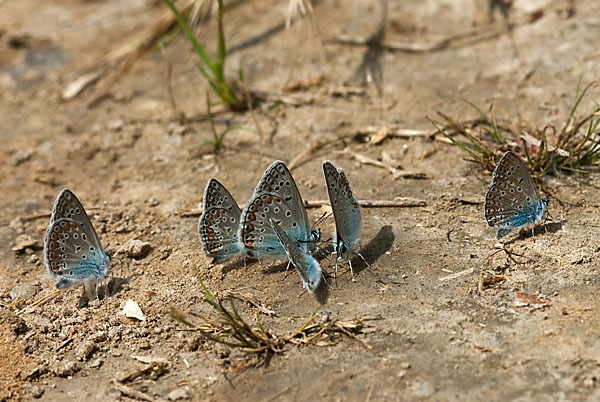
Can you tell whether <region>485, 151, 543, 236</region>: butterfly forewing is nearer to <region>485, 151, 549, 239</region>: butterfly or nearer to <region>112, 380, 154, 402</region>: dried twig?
<region>485, 151, 549, 239</region>: butterfly

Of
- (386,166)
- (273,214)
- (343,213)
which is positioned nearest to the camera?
(343,213)

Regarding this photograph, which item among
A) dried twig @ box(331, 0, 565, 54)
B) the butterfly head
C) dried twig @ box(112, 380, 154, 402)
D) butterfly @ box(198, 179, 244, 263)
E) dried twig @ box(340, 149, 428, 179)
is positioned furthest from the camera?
dried twig @ box(331, 0, 565, 54)

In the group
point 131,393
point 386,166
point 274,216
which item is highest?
point 274,216

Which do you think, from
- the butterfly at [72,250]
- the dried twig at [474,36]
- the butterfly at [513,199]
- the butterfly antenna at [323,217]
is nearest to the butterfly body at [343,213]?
the butterfly antenna at [323,217]

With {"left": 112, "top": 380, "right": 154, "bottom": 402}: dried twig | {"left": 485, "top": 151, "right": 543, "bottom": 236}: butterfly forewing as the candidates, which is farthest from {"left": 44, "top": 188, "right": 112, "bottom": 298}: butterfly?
{"left": 485, "top": 151, "right": 543, "bottom": 236}: butterfly forewing

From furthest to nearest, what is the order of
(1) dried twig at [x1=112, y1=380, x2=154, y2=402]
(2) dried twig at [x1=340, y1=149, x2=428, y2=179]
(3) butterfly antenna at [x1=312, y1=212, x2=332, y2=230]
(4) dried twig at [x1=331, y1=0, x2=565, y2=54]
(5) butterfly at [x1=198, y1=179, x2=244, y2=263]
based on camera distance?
(4) dried twig at [x1=331, y1=0, x2=565, y2=54]
(2) dried twig at [x1=340, y1=149, x2=428, y2=179]
(3) butterfly antenna at [x1=312, y1=212, x2=332, y2=230]
(5) butterfly at [x1=198, y1=179, x2=244, y2=263]
(1) dried twig at [x1=112, y1=380, x2=154, y2=402]

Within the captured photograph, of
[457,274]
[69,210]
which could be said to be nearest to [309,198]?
[457,274]

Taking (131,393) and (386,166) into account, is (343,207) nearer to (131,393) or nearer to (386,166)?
(386,166)

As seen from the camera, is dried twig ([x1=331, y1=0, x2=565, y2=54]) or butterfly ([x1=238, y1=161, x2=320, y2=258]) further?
dried twig ([x1=331, y1=0, x2=565, y2=54])
